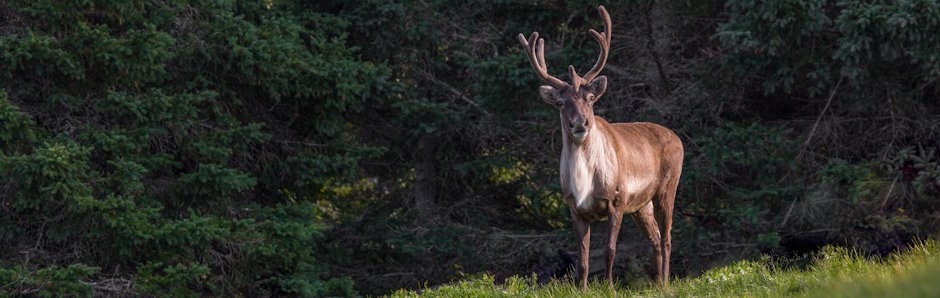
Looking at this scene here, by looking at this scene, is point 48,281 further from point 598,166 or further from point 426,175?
Result: point 426,175

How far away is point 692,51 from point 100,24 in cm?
742

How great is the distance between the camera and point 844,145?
16.7 meters

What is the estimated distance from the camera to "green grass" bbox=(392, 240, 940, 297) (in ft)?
25.5

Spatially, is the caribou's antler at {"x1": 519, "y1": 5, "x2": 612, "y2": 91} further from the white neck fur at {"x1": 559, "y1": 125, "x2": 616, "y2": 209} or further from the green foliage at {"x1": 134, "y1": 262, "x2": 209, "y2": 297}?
the green foliage at {"x1": 134, "y1": 262, "x2": 209, "y2": 297}

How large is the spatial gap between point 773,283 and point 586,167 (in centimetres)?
201

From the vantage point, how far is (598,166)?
10883mm

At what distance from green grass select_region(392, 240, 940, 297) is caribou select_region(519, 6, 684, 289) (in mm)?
483

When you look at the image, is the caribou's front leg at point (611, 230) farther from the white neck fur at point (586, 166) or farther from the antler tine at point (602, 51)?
the antler tine at point (602, 51)

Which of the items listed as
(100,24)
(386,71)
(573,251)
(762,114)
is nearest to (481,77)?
(386,71)

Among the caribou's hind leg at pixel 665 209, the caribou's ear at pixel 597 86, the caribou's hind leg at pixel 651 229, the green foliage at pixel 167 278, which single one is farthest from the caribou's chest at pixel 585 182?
the green foliage at pixel 167 278

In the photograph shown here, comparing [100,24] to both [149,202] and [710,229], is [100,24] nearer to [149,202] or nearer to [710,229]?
[149,202]

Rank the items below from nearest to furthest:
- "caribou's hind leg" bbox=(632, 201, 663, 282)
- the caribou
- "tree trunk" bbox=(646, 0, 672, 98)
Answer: the caribou < "caribou's hind leg" bbox=(632, 201, 663, 282) < "tree trunk" bbox=(646, 0, 672, 98)

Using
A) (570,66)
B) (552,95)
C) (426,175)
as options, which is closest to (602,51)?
(570,66)

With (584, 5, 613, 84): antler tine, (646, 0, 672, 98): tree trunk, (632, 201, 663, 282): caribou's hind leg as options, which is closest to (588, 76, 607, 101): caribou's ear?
(584, 5, 613, 84): antler tine
